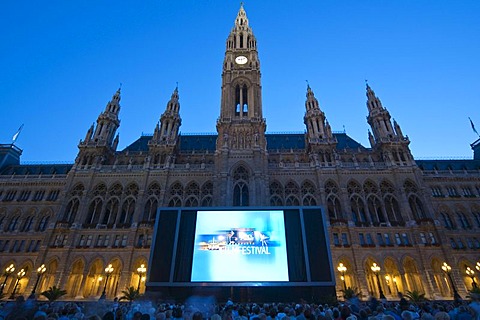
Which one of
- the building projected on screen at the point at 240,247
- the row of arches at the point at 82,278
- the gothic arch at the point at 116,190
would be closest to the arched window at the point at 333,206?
the building projected on screen at the point at 240,247

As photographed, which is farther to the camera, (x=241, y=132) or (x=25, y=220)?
(x=241, y=132)

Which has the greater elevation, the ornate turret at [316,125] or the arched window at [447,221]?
the ornate turret at [316,125]

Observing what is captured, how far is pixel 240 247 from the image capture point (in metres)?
22.6

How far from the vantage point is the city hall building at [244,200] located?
102ft

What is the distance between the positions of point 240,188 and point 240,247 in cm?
1350

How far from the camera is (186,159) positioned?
4500 cm

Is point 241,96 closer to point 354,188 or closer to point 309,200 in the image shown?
point 309,200

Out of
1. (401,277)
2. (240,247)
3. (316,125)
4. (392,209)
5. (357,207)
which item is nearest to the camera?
(240,247)

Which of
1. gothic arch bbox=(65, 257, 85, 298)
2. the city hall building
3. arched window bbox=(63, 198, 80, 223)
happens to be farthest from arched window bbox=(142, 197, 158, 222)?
→ arched window bbox=(63, 198, 80, 223)

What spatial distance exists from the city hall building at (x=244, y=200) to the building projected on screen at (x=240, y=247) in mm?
1630

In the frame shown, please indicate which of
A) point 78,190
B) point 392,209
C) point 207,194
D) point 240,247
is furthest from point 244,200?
point 78,190

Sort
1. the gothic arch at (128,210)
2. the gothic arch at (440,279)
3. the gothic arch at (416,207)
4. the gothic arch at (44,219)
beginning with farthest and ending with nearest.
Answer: the gothic arch at (44,219), the gothic arch at (128,210), the gothic arch at (416,207), the gothic arch at (440,279)

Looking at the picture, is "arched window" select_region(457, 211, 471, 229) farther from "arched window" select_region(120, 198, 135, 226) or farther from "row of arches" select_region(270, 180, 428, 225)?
"arched window" select_region(120, 198, 135, 226)

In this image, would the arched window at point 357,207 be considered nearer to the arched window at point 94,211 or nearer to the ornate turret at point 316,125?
the ornate turret at point 316,125
